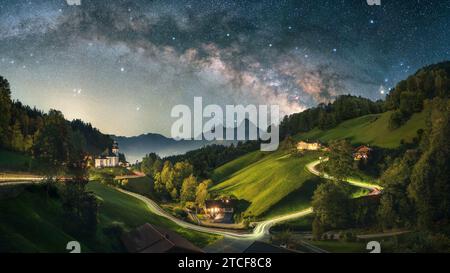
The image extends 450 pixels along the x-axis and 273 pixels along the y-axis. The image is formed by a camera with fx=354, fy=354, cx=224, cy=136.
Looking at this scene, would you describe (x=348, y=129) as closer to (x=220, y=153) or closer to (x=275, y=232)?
(x=220, y=153)

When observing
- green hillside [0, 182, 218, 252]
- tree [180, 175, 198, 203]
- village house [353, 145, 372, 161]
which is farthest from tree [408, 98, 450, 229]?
tree [180, 175, 198, 203]

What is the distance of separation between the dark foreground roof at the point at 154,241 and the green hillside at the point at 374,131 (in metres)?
19.2

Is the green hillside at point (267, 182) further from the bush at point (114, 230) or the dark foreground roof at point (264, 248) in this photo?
the bush at point (114, 230)

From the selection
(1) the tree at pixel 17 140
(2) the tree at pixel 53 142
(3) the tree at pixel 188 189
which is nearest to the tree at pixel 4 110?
(1) the tree at pixel 17 140

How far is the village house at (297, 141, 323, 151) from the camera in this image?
105 ft

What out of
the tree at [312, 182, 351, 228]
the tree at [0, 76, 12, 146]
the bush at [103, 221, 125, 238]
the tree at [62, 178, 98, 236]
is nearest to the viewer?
the tree at [62, 178, 98, 236]

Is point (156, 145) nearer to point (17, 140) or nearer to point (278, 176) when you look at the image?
point (17, 140)

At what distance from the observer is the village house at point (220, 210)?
21153 millimetres

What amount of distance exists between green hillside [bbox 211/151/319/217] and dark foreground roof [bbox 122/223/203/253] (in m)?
5.66

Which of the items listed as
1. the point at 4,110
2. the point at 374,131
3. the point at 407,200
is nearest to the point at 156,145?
the point at 4,110

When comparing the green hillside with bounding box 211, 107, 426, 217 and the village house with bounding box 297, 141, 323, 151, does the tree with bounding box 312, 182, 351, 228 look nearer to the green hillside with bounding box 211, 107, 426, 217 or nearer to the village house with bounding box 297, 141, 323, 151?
the green hillside with bounding box 211, 107, 426, 217

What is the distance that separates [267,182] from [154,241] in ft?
36.3

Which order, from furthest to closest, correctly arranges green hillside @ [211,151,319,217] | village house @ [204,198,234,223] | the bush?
green hillside @ [211,151,319,217]
village house @ [204,198,234,223]
the bush

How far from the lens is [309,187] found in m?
24.1
